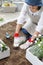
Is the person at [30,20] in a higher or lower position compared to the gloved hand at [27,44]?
higher

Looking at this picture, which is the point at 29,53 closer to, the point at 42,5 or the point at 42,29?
the point at 42,29

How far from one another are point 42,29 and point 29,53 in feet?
1.07

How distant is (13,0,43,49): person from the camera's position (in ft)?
5.81

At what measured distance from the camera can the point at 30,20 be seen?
79.0 inches

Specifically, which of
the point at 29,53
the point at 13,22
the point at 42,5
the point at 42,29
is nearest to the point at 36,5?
the point at 42,5

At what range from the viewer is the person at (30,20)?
5.81ft

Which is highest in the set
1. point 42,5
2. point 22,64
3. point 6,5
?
point 42,5

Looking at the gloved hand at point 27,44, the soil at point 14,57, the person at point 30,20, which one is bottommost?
the soil at point 14,57

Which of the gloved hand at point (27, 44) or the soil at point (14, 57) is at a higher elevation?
the gloved hand at point (27, 44)

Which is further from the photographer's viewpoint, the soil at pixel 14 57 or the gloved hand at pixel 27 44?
the gloved hand at pixel 27 44

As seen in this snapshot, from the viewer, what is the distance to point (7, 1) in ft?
9.21

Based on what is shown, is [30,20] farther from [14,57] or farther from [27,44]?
[14,57]

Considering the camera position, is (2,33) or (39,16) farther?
(2,33)

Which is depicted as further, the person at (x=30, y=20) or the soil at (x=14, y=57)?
the person at (x=30, y=20)
